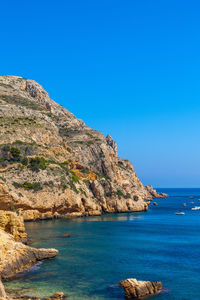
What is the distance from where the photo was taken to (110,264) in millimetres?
35844

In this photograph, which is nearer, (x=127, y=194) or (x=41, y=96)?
(x=127, y=194)

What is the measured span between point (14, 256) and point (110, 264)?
10.9 m

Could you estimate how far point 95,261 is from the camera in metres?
37.2

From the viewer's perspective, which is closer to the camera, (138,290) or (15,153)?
(138,290)

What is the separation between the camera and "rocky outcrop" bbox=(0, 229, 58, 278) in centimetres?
3003

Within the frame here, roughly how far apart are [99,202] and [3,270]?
70.9 meters

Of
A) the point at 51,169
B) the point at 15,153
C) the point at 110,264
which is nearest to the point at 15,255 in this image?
the point at 110,264

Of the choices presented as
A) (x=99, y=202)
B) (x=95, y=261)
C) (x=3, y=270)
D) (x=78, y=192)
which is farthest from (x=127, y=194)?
(x=3, y=270)

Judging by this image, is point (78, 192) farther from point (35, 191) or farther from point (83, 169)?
point (83, 169)

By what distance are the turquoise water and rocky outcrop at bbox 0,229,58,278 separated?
1.14 meters

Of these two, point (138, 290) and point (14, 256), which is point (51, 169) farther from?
point (138, 290)

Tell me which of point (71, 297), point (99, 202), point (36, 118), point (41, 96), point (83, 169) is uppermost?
point (41, 96)

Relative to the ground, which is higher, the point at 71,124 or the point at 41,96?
the point at 41,96

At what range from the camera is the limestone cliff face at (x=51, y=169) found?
78.4 meters
